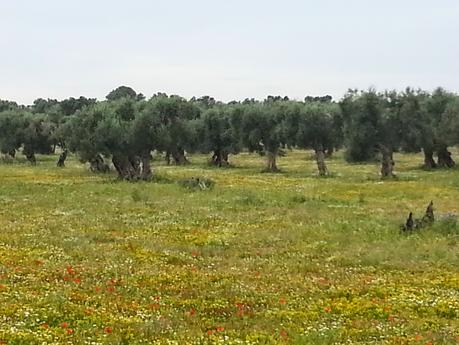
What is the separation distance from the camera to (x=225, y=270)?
2300 cm

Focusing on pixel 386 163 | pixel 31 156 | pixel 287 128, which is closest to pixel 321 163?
pixel 287 128

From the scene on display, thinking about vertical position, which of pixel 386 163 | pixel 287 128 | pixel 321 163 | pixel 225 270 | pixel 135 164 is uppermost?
pixel 287 128

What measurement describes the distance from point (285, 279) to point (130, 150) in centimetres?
4401

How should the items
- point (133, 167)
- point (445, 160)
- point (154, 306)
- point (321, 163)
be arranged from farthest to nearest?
1. point (445, 160)
2. point (321, 163)
3. point (133, 167)
4. point (154, 306)

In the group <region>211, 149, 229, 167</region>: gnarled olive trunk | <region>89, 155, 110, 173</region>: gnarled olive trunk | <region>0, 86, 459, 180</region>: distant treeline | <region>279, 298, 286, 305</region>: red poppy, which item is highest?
<region>0, 86, 459, 180</region>: distant treeline

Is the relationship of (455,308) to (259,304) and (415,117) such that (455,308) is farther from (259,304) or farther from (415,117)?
(415,117)

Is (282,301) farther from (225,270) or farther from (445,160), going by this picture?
(445,160)

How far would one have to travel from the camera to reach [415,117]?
6906cm

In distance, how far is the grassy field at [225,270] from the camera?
15203 millimetres

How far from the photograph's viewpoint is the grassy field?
49.9ft

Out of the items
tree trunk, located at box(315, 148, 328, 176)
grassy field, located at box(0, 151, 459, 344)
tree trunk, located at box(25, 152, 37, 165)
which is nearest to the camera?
grassy field, located at box(0, 151, 459, 344)

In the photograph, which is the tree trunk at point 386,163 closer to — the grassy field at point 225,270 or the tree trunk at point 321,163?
the tree trunk at point 321,163

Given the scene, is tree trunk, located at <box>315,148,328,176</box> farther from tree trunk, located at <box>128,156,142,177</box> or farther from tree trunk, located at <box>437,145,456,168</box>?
tree trunk, located at <box>128,156,142,177</box>

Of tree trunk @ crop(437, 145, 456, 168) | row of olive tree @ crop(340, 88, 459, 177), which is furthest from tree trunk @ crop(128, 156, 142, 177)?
tree trunk @ crop(437, 145, 456, 168)
